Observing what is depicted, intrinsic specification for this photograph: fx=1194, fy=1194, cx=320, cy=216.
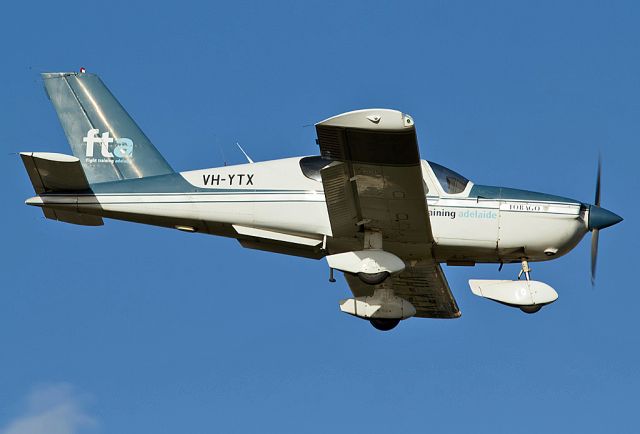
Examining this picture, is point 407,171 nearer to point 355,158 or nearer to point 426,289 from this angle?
point 355,158

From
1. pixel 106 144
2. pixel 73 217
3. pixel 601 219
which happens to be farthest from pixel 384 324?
pixel 106 144

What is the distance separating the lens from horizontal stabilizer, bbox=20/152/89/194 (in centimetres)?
1736

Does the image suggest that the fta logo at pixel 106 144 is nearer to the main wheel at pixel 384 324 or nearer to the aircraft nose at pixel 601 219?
the main wheel at pixel 384 324

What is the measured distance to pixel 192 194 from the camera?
17781 mm

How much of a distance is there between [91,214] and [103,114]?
195 centimetres

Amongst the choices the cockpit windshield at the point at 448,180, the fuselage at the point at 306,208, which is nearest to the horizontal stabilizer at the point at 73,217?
the fuselage at the point at 306,208

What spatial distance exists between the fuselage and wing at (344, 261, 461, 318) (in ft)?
3.52

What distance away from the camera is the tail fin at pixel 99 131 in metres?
18.7

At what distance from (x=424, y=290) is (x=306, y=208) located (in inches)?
118

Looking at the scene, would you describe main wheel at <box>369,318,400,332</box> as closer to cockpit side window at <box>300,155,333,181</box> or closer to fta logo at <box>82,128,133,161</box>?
cockpit side window at <box>300,155,333,181</box>

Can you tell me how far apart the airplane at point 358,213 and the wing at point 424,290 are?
0.21 meters

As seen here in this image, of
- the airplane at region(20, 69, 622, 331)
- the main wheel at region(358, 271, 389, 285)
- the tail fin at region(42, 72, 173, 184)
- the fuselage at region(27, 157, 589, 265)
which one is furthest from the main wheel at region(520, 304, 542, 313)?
the tail fin at region(42, 72, 173, 184)

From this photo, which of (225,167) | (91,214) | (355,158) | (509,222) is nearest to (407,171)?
(355,158)

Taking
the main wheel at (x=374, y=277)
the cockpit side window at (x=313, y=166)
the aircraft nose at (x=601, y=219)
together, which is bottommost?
the main wheel at (x=374, y=277)
